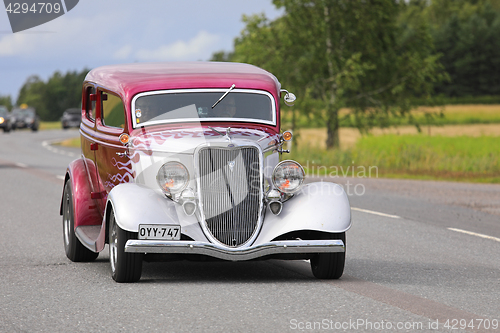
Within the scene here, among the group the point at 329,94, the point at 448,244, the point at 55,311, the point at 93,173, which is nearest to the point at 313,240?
the point at 55,311

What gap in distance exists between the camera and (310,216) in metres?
6.96

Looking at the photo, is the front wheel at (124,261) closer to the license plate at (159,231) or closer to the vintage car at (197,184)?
the vintage car at (197,184)

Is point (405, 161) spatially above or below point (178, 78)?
below

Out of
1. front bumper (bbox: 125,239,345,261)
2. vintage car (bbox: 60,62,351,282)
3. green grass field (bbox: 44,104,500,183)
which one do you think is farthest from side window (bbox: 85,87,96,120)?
green grass field (bbox: 44,104,500,183)

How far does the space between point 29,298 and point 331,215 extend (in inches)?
106

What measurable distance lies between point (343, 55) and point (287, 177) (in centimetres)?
2972

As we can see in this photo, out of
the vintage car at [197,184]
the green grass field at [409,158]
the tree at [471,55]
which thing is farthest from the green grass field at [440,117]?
the vintage car at [197,184]

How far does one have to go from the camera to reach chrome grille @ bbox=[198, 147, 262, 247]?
682cm

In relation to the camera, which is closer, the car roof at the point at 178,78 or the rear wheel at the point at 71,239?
the car roof at the point at 178,78

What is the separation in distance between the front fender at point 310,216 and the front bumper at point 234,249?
5.1 inches

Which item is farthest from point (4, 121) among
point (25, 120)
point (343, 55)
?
point (343, 55)

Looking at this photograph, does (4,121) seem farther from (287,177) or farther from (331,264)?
(331,264)

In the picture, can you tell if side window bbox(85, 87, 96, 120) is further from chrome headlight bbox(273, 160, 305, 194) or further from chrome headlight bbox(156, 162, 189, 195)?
chrome headlight bbox(273, 160, 305, 194)

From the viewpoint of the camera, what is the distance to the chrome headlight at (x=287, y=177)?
7145 millimetres
